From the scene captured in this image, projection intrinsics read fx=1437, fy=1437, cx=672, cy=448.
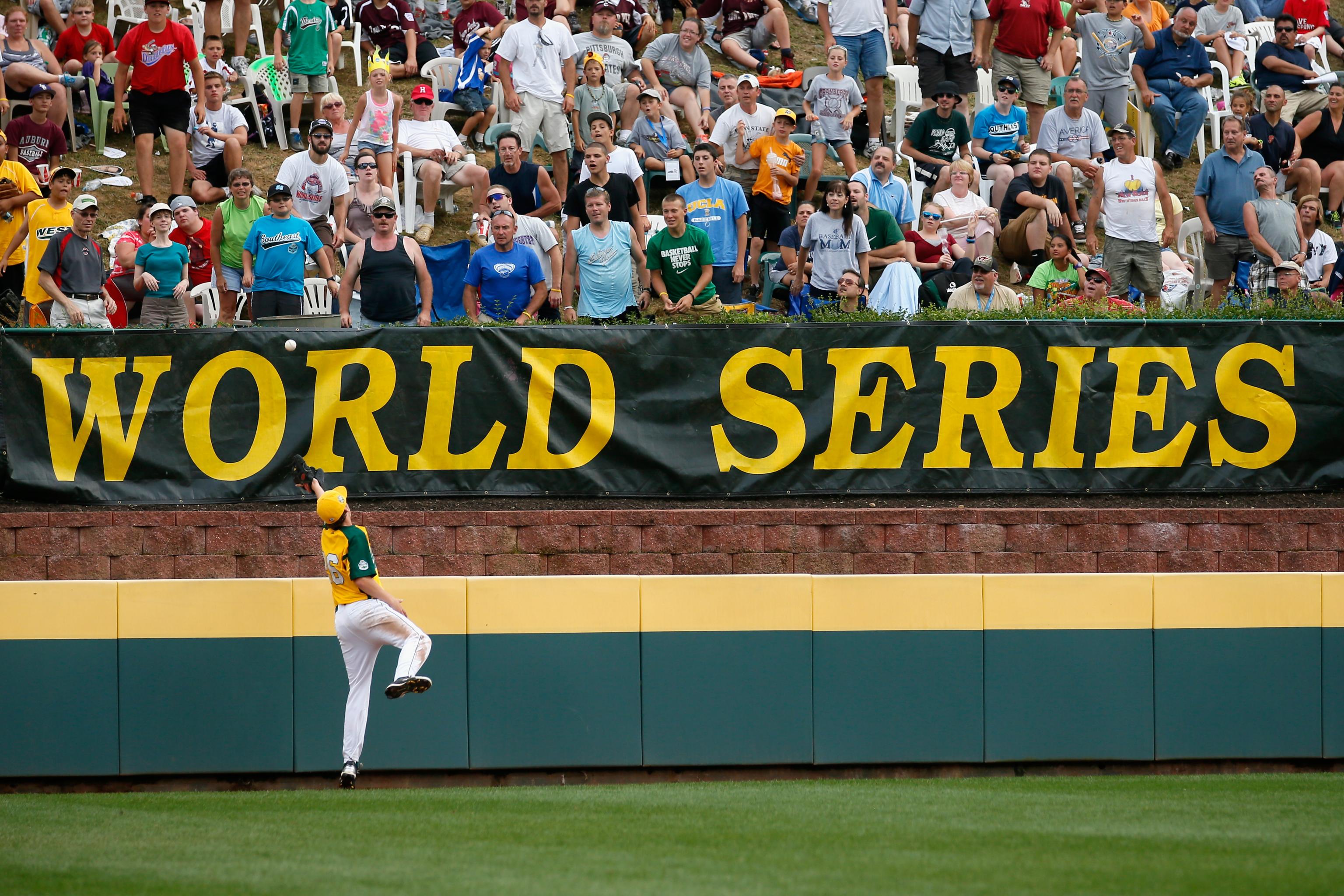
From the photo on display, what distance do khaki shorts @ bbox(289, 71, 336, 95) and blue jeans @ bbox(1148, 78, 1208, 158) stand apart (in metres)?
10.3

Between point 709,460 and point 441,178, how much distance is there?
21.1ft

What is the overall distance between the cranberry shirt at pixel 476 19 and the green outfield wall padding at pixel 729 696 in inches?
412

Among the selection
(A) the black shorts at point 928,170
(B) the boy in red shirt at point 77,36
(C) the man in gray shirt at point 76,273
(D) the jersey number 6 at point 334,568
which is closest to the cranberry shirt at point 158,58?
(B) the boy in red shirt at point 77,36

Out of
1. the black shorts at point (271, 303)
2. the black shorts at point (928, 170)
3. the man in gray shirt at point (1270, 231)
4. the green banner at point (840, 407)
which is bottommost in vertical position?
the green banner at point (840, 407)

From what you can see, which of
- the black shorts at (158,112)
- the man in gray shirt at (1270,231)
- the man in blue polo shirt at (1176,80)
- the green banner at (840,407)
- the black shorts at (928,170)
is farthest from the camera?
the man in blue polo shirt at (1176,80)

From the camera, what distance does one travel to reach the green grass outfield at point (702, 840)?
6.45m

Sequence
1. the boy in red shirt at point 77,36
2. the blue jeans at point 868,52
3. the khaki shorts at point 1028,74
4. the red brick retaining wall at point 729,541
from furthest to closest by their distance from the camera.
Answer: the khaki shorts at point 1028,74, the blue jeans at point 868,52, the boy in red shirt at point 77,36, the red brick retaining wall at point 729,541

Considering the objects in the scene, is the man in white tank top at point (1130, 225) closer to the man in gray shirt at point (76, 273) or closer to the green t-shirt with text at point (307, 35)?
the green t-shirt with text at point (307, 35)

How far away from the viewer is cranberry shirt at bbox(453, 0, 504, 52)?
1827cm

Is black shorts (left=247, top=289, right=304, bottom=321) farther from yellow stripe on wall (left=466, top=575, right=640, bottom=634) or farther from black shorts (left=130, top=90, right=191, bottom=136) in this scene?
yellow stripe on wall (left=466, top=575, right=640, bottom=634)

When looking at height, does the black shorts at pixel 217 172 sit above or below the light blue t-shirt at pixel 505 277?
above

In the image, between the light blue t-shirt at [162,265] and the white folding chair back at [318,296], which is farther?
the white folding chair back at [318,296]

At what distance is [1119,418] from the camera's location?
11.4 m

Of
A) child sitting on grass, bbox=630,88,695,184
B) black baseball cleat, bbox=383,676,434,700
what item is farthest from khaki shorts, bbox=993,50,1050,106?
black baseball cleat, bbox=383,676,434,700
